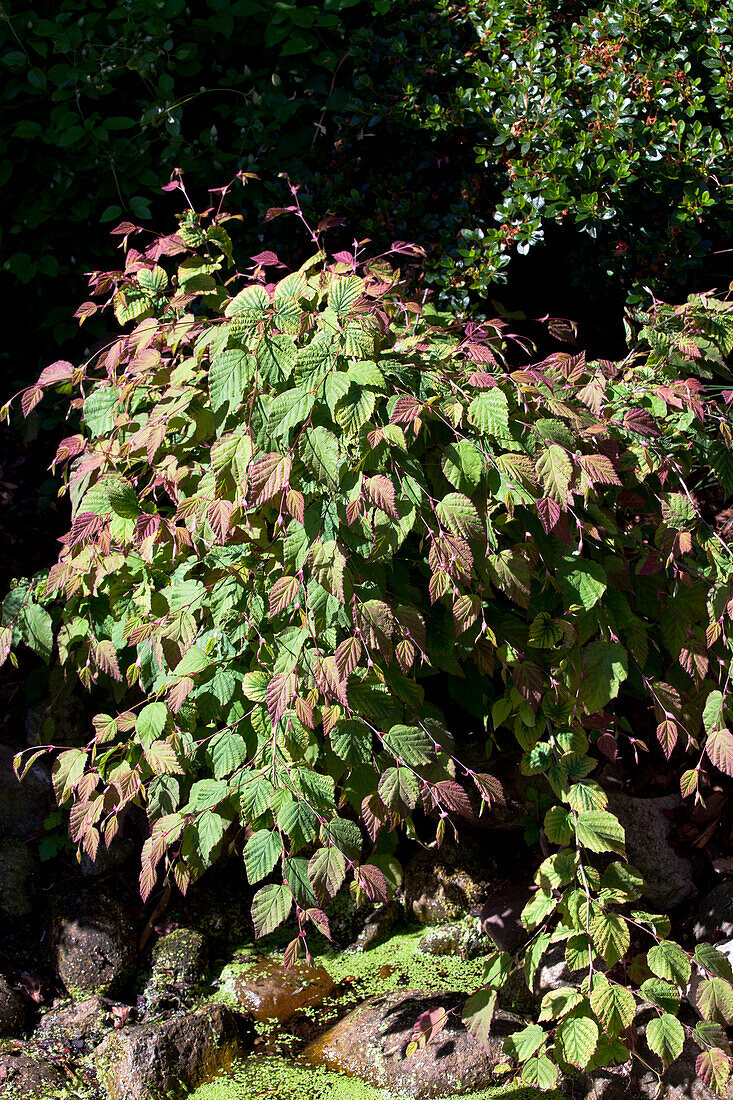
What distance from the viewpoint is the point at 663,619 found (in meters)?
2.20

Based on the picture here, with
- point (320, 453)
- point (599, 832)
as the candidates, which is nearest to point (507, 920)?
point (599, 832)

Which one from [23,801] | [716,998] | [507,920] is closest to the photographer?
[716,998]

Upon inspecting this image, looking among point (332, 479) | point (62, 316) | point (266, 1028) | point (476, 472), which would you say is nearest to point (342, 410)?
point (332, 479)

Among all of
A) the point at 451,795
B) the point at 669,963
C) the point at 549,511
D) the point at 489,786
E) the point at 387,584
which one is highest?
the point at 549,511

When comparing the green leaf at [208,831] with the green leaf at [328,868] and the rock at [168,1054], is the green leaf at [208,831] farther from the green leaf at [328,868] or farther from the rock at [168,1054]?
the rock at [168,1054]

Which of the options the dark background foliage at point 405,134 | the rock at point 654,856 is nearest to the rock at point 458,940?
the rock at point 654,856

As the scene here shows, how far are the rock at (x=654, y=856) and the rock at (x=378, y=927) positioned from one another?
740mm

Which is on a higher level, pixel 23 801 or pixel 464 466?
pixel 464 466

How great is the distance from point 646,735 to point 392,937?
1002 millimetres

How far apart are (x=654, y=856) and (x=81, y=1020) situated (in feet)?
5.45

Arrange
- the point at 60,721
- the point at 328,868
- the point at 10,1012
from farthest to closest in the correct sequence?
the point at 60,721
the point at 10,1012
the point at 328,868

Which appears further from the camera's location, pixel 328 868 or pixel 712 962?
pixel 712 962

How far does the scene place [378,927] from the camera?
112 inches

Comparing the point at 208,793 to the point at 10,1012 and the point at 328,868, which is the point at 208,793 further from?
the point at 10,1012
